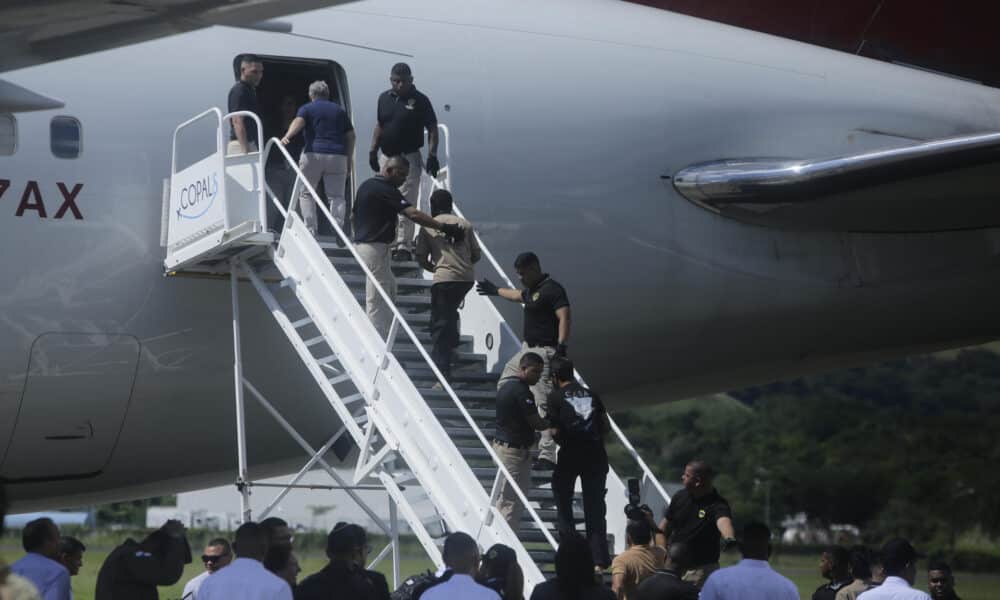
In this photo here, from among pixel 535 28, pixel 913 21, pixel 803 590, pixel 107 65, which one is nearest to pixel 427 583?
pixel 107 65

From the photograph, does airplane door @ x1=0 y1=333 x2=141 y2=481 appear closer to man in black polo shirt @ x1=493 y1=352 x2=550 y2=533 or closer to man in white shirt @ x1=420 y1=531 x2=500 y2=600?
man in black polo shirt @ x1=493 y1=352 x2=550 y2=533

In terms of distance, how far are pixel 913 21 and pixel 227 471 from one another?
33.1 feet

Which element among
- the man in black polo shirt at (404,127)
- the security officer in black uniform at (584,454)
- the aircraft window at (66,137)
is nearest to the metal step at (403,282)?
the man in black polo shirt at (404,127)

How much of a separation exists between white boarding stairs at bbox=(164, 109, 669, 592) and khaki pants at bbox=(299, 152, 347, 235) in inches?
10.2

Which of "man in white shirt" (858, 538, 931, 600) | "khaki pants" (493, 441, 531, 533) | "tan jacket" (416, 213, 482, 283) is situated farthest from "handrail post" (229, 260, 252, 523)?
"man in white shirt" (858, 538, 931, 600)

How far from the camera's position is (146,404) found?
1496 centimetres

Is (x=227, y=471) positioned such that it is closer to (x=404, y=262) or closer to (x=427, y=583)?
(x=404, y=262)

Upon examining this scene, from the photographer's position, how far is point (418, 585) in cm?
1038

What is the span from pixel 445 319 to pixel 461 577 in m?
4.94

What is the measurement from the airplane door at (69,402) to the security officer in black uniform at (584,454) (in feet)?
14.2

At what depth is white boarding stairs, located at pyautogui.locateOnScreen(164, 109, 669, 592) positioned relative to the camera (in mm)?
12805

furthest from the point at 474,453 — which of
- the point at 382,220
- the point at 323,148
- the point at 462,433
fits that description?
the point at 323,148

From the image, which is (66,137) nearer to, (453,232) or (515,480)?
(453,232)

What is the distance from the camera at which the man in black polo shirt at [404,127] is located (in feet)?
49.2
